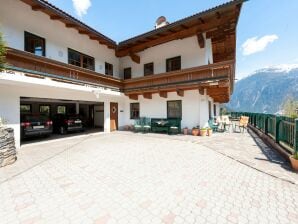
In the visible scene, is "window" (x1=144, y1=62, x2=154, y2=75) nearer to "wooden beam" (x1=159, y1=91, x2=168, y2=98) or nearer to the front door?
"wooden beam" (x1=159, y1=91, x2=168, y2=98)

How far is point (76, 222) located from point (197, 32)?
11181 millimetres

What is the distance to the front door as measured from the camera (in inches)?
550

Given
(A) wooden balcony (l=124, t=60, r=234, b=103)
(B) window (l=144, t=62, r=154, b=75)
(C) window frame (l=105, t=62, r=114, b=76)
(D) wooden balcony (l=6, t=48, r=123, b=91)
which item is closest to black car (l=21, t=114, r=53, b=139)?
(D) wooden balcony (l=6, t=48, r=123, b=91)

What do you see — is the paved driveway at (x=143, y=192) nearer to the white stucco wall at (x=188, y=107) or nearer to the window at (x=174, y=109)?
the white stucco wall at (x=188, y=107)

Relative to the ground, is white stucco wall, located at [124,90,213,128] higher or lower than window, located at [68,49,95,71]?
lower

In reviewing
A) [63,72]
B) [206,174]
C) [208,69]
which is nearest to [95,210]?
[206,174]

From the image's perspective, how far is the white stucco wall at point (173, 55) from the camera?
11.9 meters

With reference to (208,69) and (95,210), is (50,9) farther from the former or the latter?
(95,210)

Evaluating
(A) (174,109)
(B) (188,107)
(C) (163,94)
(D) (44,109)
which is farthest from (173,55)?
(D) (44,109)

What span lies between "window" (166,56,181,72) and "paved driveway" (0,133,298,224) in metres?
8.69

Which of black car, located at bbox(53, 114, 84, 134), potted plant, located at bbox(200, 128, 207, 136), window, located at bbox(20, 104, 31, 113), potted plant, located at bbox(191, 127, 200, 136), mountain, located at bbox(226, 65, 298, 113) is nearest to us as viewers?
potted plant, located at bbox(200, 128, 207, 136)

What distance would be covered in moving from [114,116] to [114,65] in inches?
191

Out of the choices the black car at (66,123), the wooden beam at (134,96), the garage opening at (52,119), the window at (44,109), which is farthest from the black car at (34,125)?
the wooden beam at (134,96)

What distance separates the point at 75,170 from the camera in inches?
195
